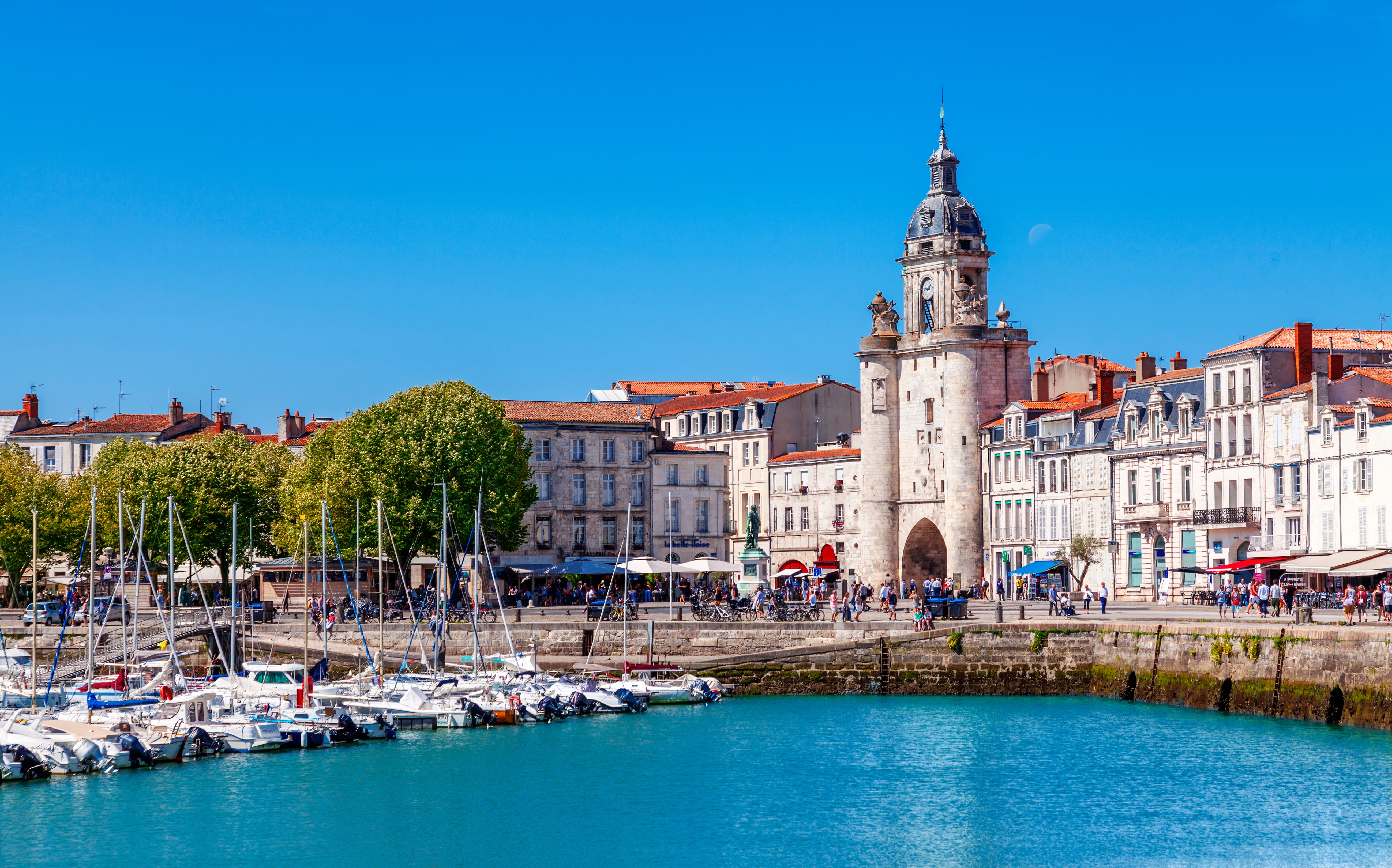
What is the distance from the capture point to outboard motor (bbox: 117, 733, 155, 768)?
146ft

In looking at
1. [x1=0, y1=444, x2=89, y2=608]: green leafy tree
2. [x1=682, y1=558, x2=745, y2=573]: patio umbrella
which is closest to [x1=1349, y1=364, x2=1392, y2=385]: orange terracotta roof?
[x1=682, y1=558, x2=745, y2=573]: patio umbrella

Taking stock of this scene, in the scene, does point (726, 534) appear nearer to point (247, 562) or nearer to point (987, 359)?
point (987, 359)

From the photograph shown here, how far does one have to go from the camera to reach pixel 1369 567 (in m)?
58.2

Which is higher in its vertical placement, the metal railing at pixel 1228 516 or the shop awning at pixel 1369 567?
the metal railing at pixel 1228 516

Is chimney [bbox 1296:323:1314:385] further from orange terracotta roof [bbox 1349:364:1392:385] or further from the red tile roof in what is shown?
the red tile roof

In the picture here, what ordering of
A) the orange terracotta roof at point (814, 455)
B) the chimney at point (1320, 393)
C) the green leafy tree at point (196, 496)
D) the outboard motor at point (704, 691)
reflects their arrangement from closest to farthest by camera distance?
1. the outboard motor at point (704, 691)
2. the chimney at point (1320, 393)
3. the green leafy tree at point (196, 496)
4. the orange terracotta roof at point (814, 455)

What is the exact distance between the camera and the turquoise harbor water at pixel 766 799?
36062 mm

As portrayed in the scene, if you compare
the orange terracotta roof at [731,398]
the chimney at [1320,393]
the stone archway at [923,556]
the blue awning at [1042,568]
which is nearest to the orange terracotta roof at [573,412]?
the orange terracotta roof at [731,398]

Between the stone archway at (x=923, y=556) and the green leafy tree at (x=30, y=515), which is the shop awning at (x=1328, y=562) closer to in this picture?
the stone archway at (x=923, y=556)

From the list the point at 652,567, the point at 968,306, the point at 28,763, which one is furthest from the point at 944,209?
the point at 28,763

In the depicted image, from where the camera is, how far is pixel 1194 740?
47844 mm

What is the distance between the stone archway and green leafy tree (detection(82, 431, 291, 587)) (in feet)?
94.3

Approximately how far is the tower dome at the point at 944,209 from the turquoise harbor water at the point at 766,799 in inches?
1736

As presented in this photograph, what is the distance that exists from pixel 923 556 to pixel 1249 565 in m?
25.9
